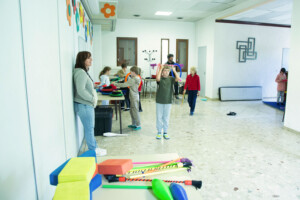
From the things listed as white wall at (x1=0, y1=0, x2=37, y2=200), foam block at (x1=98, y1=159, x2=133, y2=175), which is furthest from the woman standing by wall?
foam block at (x1=98, y1=159, x2=133, y2=175)

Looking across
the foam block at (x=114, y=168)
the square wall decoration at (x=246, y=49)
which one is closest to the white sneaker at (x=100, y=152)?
the foam block at (x=114, y=168)

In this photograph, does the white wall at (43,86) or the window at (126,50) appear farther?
the window at (126,50)

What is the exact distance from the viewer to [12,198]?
1184 mm

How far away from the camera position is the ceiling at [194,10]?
661cm

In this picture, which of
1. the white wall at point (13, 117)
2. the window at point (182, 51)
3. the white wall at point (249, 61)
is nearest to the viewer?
the white wall at point (13, 117)

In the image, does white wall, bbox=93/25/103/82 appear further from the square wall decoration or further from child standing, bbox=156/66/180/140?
the square wall decoration

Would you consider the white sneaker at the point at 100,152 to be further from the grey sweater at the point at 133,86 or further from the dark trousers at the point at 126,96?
the dark trousers at the point at 126,96

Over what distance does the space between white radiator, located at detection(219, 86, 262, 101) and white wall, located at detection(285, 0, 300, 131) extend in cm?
367

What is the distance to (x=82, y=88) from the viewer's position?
2.84m

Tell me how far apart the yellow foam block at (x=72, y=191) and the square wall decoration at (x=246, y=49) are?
884 centimetres

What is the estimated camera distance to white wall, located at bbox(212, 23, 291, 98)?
334 inches

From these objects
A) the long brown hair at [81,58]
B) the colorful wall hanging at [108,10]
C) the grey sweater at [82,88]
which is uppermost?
the colorful wall hanging at [108,10]

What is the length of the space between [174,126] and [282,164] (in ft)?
7.65

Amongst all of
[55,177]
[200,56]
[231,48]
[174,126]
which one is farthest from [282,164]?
[200,56]
